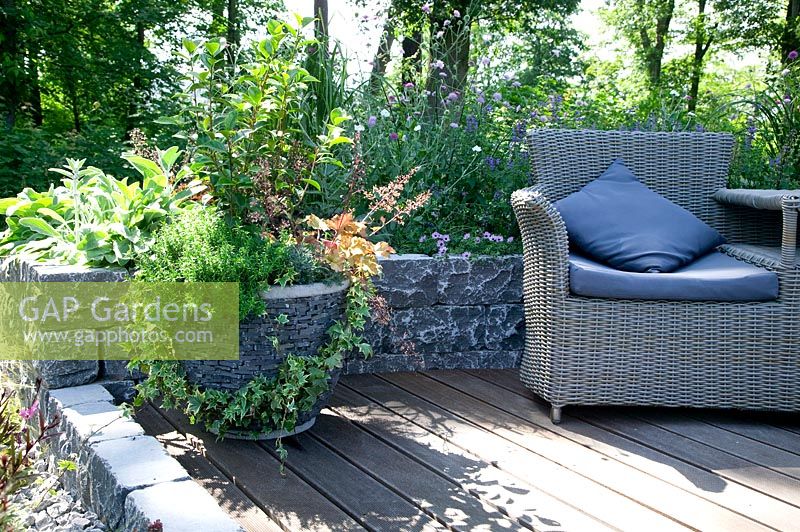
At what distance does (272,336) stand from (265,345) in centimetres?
4

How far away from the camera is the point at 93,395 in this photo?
208cm

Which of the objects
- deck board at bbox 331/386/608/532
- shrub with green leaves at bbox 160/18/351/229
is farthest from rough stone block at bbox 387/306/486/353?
shrub with green leaves at bbox 160/18/351/229

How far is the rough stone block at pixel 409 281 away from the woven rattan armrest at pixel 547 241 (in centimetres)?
53

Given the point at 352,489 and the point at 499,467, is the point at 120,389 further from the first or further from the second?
the point at 499,467

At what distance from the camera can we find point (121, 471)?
158cm

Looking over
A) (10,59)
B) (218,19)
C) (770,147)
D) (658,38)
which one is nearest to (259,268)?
(770,147)

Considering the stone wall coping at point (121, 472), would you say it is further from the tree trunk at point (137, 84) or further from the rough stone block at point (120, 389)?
the tree trunk at point (137, 84)

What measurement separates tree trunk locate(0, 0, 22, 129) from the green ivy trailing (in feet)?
15.5

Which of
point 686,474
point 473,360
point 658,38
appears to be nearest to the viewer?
point 686,474

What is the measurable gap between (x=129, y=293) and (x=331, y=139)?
720 mm

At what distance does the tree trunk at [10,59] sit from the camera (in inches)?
229

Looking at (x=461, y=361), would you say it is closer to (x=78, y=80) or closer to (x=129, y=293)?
(x=129, y=293)

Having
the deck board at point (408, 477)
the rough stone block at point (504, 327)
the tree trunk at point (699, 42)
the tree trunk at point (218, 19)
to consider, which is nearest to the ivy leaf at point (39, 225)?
the deck board at point (408, 477)

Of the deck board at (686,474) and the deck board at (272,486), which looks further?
the deck board at (686,474)
